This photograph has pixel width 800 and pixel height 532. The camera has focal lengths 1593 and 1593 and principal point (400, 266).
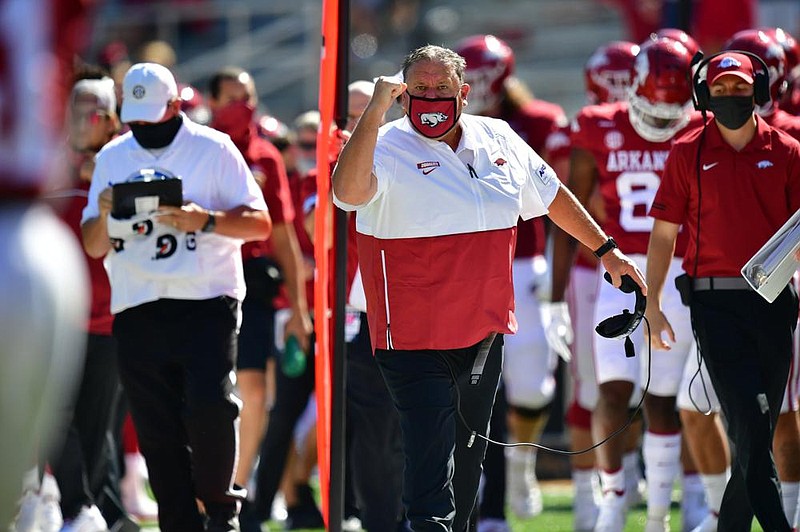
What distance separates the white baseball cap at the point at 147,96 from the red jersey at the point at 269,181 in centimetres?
141

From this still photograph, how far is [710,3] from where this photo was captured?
1224 cm

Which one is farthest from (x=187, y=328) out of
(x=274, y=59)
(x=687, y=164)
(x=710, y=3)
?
(x=274, y=59)

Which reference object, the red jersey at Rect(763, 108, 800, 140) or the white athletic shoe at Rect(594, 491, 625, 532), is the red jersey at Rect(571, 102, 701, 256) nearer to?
the red jersey at Rect(763, 108, 800, 140)

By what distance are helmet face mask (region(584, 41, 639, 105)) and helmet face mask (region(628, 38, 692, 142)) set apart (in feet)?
3.48

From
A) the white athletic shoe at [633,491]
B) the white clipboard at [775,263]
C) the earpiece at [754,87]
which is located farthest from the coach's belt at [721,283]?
the white athletic shoe at [633,491]

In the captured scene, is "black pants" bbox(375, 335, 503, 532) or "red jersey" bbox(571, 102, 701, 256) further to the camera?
"red jersey" bbox(571, 102, 701, 256)

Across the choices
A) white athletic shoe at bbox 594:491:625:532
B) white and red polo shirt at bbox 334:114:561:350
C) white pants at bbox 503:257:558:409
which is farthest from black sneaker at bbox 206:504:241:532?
white pants at bbox 503:257:558:409

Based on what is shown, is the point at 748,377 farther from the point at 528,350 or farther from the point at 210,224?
the point at 528,350

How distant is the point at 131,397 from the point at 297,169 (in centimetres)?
396

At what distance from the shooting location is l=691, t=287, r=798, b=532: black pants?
6105mm

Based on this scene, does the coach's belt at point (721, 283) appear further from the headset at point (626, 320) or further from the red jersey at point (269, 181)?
the red jersey at point (269, 181)

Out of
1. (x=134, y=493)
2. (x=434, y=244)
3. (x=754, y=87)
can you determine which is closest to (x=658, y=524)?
(x=754, y=87)

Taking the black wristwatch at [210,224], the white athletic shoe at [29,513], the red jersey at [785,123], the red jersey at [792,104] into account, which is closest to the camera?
the black wristwatch at [210,224]

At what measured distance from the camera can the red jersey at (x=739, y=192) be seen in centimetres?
639
